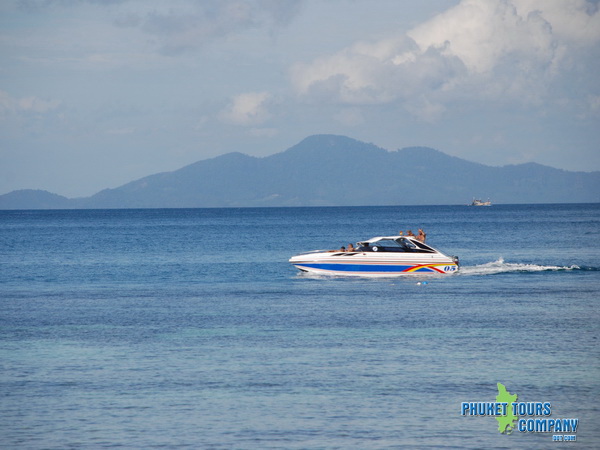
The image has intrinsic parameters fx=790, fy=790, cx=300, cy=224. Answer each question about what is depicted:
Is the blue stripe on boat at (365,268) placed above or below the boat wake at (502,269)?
above

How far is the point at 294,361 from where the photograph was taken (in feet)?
78.6

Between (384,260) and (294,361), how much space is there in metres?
25.7

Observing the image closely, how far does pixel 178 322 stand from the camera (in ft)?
105

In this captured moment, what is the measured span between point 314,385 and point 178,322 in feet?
39.8

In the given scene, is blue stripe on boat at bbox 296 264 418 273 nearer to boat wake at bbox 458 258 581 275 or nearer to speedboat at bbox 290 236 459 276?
speedboat at bbox 290 236 459 276

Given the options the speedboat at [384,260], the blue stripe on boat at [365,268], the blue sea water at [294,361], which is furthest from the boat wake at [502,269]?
the blue stripe on boat at [365,268]

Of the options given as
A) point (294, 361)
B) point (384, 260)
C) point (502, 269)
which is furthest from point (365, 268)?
point (294, 361)

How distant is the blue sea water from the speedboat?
1143 mm

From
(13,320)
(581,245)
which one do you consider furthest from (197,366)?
(581,245)

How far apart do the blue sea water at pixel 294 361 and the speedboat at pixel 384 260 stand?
1143mm

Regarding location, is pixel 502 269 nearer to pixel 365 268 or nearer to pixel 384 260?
pixel 384 260

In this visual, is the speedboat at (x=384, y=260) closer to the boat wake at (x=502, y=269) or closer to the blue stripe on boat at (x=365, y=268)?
the blue stripe on boat at (x=365, y=268)

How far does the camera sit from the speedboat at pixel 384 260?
1930 inches

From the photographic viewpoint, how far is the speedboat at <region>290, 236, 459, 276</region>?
161ft
